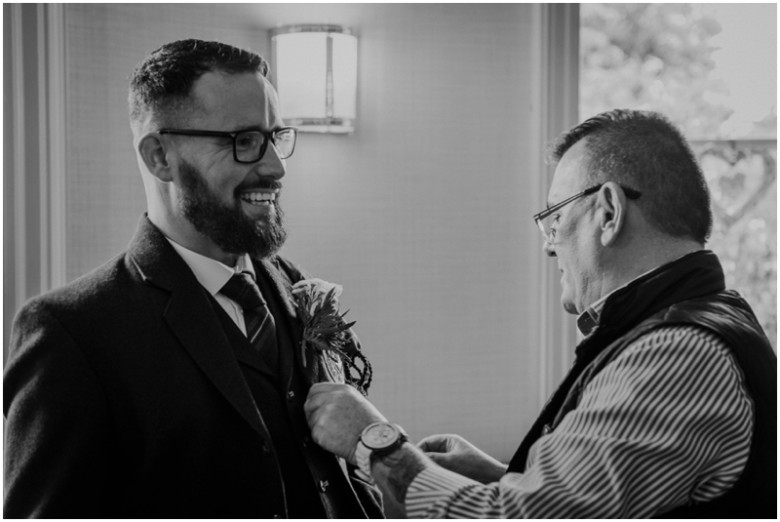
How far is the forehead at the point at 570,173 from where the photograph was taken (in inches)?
68.4

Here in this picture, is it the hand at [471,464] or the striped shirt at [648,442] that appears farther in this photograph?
the hand at [471,464]

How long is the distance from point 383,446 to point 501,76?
2.09 metres

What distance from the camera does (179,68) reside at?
67.6 inches

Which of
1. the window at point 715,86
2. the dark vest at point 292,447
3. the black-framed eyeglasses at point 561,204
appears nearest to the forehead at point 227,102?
the dark vest at point 292,447

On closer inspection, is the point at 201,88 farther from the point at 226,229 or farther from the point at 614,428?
the point at 614,428

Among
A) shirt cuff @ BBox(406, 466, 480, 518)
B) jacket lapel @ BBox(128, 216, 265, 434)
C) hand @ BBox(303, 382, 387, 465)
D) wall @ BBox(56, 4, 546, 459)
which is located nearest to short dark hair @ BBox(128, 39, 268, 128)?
jacket lapel @ BBox(128, 216, 265, 434)

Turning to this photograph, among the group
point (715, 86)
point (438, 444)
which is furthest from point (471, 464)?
point (715, 86)

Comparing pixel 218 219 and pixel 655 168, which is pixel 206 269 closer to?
pixel 218 219

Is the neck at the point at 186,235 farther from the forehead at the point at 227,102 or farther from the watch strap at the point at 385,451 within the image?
the watch strap at the point at 385,451

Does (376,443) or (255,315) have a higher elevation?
(255,315)

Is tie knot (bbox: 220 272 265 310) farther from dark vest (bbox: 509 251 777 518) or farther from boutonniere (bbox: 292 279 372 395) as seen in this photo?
dark vest (bbox: 509 251 777 518)

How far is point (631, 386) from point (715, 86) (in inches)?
96.3

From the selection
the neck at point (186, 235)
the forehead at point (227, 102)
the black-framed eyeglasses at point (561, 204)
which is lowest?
the neck at point (186, 235)

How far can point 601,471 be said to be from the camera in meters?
1.38
